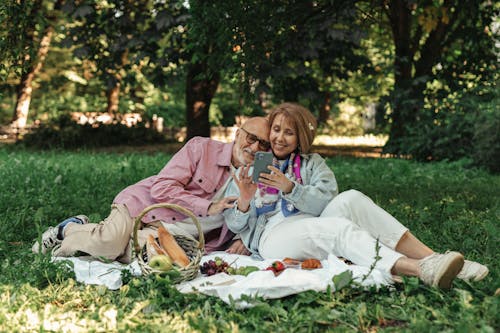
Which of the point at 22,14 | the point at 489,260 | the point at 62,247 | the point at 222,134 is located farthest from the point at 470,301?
the point at 222,134

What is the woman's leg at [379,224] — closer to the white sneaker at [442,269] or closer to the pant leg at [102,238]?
the white sneaker at [442,269]

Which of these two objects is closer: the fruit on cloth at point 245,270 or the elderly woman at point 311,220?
→ the elderly woman at point 311,220

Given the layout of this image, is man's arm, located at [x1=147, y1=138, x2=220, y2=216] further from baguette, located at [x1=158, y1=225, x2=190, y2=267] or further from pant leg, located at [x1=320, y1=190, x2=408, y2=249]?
pant leg, located at [x1=320, y1=190, x2=408, y2=249]

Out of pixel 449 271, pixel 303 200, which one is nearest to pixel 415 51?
pixel 303 200

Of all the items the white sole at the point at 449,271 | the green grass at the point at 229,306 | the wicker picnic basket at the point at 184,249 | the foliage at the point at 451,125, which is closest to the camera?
the green grass at the point at 229,306

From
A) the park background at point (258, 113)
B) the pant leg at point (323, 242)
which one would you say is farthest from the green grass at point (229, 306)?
the pant leg at point (323, 242)

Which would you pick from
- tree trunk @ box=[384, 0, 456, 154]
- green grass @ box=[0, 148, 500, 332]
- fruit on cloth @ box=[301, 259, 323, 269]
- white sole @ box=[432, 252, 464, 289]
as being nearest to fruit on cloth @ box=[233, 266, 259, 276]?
fruit on cloth @ box=[301, 259, 323, 269]

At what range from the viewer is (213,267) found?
4.29 metres

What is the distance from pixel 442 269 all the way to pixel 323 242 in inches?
32.0

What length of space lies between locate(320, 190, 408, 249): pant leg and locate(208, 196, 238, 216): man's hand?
781mm

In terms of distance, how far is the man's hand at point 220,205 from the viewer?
4.80 meters

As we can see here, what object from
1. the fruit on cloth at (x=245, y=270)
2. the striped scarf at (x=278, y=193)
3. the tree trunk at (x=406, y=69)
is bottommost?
the fruit on cloth at (x=245, y=270)

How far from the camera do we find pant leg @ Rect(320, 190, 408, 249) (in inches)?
169

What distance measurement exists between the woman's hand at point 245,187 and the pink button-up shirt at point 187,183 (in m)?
0.36
